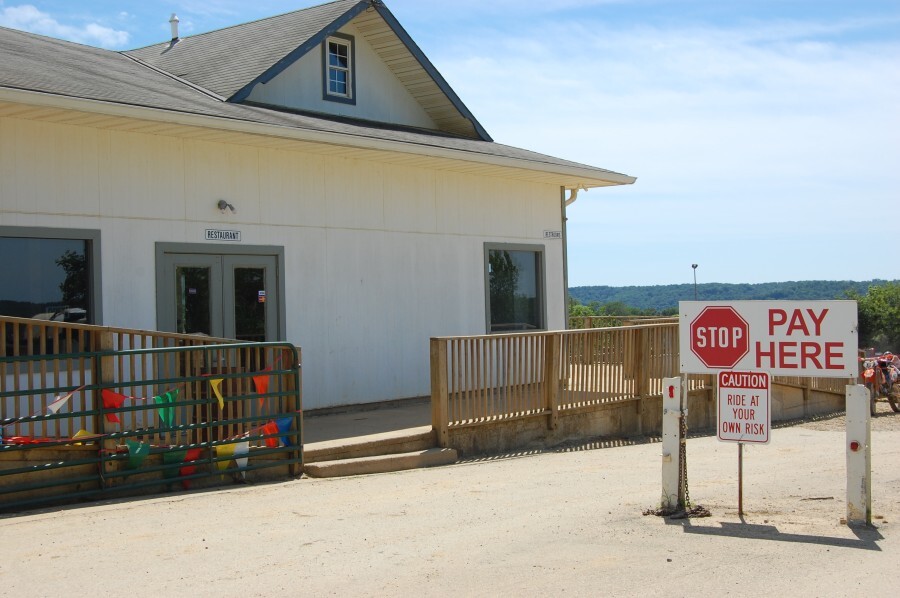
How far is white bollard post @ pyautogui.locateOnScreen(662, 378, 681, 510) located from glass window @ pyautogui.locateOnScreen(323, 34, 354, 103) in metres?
9.27

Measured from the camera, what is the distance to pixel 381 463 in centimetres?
1062

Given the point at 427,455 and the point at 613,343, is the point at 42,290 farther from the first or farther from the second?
the point at 613,343

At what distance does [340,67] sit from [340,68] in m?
0.02

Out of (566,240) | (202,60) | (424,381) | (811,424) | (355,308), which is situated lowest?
(811,424)

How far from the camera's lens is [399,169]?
1453 centimetres

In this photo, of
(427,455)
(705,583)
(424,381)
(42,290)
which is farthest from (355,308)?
(705,583)

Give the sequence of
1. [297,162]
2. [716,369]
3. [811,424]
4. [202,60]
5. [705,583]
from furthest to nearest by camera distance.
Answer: [811,424], [202,60], [297,162], [716,369], [705,583]

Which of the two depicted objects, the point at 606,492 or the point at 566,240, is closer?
the point at 606,492

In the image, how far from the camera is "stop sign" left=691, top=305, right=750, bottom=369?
26.5 feet

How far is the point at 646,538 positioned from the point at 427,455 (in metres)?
4.24

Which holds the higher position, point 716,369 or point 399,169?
point 399,169

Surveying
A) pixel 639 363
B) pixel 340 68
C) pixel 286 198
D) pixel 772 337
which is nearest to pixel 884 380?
pixel 639 363

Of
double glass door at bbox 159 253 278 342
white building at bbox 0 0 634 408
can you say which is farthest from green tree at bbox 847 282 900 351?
double glass door at bbox 159 253 278 342

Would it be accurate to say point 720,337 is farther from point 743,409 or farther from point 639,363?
point 639,363
